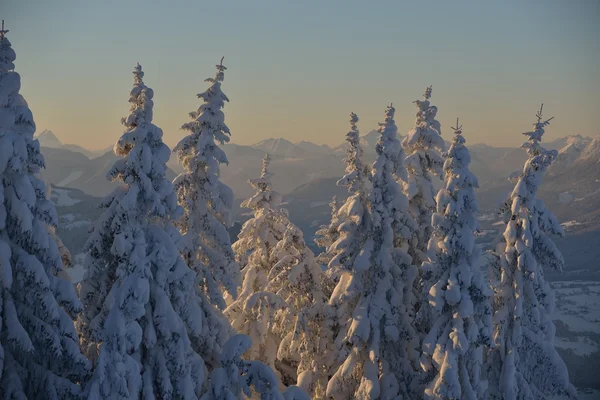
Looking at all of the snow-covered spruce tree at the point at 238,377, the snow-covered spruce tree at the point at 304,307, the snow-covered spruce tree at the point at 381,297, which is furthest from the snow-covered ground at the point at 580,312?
the snow-covered spruce tree at the point at 238,377

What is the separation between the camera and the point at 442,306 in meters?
20.8

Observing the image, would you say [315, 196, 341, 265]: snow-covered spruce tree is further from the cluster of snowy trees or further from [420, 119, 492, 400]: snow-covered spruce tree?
[420, 119, 492, 400]: snow-covered spruce tree

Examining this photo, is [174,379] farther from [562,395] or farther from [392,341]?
[562,395]

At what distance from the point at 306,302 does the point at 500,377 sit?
9449 mm

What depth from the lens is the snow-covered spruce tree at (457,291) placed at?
20.3 metres

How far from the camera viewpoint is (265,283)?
87.6 ft

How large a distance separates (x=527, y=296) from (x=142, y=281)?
1638cm


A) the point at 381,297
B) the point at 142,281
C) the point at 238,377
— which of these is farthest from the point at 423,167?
the point at 142,281

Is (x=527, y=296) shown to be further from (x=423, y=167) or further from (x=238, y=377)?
(x=238, y=377)

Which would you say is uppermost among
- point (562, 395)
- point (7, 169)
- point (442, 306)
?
point (7, 169)

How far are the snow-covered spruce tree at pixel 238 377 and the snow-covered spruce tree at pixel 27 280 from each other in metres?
3.74

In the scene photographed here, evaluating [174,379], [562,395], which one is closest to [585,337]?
[562,395]

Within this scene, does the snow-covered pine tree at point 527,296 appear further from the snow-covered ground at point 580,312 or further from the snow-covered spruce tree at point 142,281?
the snow-covered ground at point 580,312

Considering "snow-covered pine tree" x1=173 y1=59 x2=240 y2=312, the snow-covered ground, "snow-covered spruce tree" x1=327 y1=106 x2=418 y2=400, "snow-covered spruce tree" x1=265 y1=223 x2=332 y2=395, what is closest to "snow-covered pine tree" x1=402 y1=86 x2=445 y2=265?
"snow-covered spruce tree" x1=327 y1=106 x2=418 y2=400
